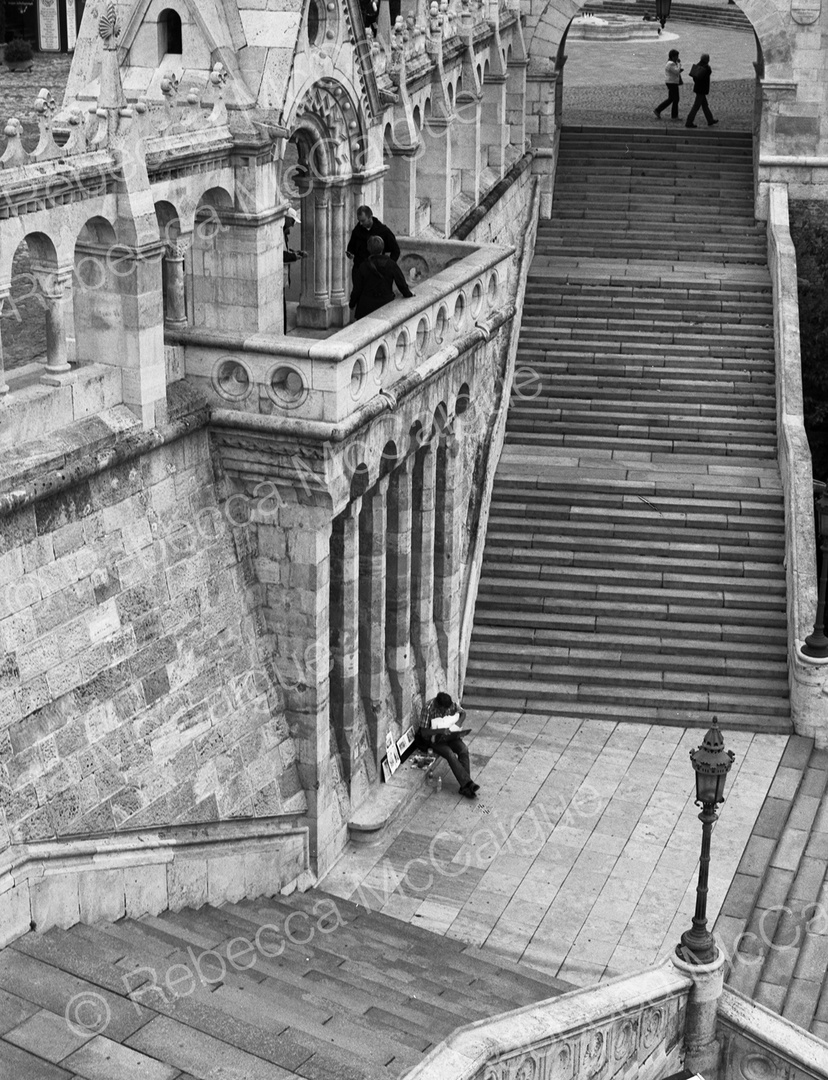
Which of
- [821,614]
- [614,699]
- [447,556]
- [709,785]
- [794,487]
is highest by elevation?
[709,785]

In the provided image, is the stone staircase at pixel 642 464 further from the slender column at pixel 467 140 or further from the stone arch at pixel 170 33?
the stone arch at pixel 170 33

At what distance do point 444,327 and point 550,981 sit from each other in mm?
7612

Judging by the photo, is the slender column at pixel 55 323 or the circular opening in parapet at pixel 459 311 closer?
the slender column at pixel 55 323

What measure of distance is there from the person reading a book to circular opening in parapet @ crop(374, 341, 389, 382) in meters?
4.98

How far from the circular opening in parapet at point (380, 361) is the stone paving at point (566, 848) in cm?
572

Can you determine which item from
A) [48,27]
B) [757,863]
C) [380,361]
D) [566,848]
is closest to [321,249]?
[380,361]

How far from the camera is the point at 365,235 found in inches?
852

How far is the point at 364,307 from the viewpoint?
21.4 m

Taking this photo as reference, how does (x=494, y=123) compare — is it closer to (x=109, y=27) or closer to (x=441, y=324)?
(x=441, y=324)

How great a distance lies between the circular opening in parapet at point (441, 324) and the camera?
21.9m

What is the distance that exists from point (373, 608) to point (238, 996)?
6.60m

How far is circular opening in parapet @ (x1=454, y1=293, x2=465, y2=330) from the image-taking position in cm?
2242

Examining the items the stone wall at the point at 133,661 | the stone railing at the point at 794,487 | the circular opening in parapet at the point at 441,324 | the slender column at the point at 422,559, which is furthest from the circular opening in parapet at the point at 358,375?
the stone railing at the point at 794,487

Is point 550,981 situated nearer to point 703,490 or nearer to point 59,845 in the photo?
point 59,845
